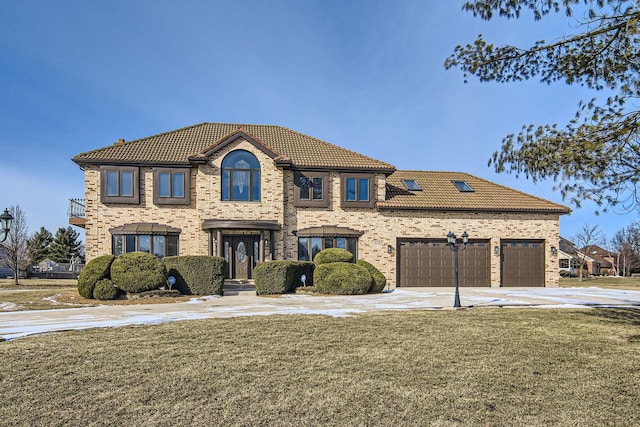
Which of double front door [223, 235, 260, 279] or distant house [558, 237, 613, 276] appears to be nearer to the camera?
double front door [223, 235, 260, 279]

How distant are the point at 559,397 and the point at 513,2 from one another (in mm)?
5654

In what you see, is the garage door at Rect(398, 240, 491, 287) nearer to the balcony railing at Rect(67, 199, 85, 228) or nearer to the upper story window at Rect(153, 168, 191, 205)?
the upper story window at Rect(153, 168, 191, 205)

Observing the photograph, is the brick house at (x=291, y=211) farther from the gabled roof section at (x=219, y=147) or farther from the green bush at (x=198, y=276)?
the green bush at (x=198, y=276)

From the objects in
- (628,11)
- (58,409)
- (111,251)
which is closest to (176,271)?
(111,251)

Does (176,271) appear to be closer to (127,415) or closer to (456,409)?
(127,415)

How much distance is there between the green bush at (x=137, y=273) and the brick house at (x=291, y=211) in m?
4.83

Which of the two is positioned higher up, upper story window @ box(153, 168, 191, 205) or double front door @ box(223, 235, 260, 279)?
upper story window @ box(153, 168, 191, 205)

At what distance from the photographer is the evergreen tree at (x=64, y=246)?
49725 mm

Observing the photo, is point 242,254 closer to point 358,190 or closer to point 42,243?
point 358,190

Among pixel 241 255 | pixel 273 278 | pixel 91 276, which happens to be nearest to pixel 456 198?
pixel 273 278

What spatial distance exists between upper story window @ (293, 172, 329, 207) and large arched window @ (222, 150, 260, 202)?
2013 millimetres

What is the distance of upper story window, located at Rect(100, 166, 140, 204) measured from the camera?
64.7 feet

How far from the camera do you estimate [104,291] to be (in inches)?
556

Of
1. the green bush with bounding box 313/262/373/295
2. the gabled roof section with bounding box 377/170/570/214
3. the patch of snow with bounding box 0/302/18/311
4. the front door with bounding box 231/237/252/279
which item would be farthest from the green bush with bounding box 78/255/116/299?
the gabled roof section with bounding box 377/170/570/214
